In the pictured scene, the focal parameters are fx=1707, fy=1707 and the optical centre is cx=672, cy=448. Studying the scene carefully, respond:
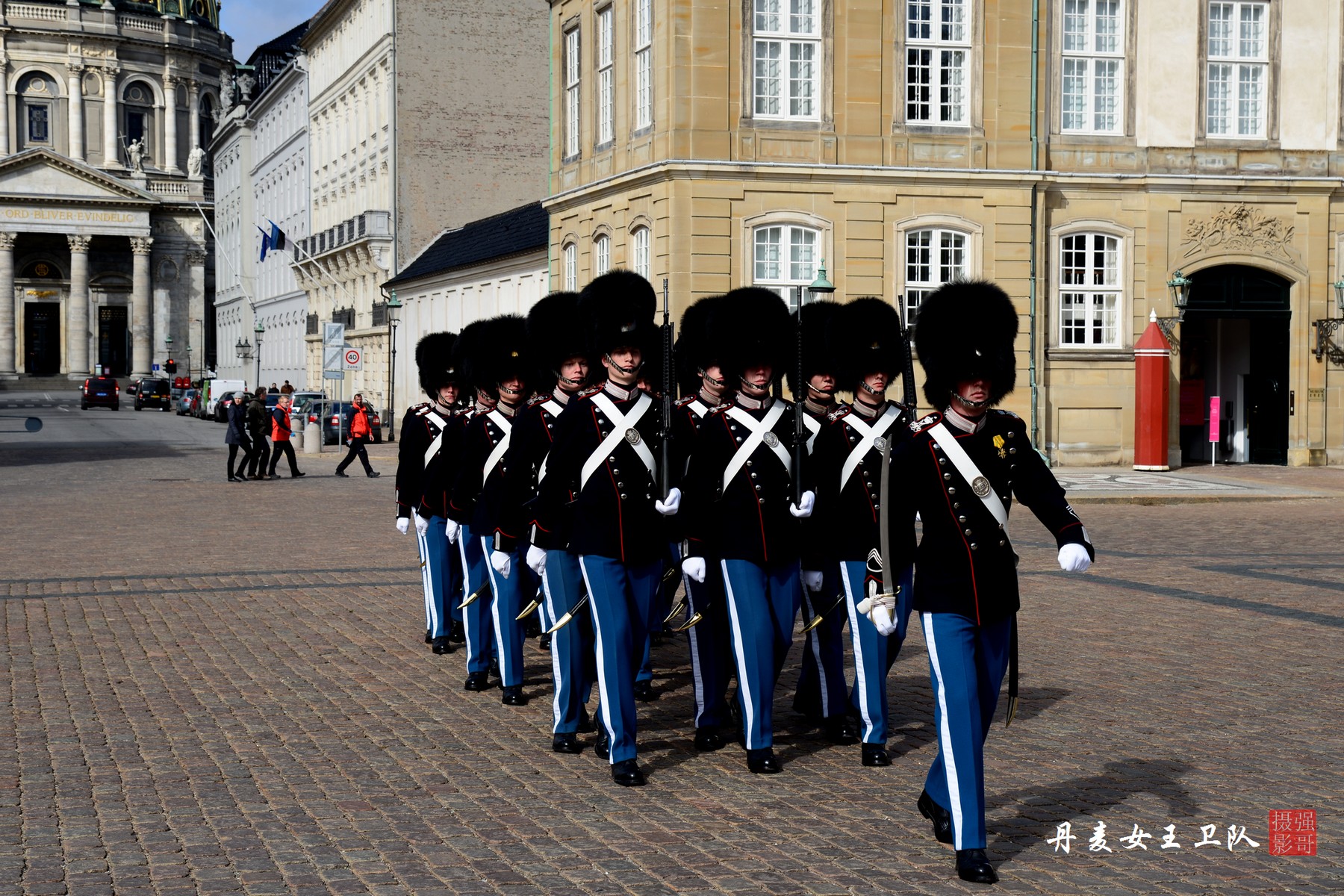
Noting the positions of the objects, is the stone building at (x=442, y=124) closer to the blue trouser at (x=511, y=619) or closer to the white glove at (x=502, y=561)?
the blue trouser at (x=511, y=619)

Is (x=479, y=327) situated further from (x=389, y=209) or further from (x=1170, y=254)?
(x=389, y=209)

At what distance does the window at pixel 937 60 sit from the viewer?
2839cm

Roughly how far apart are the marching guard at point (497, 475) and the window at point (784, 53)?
18701mm

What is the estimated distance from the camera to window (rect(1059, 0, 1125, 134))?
29.0 metres

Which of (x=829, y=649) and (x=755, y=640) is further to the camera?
(x=829, y=649)

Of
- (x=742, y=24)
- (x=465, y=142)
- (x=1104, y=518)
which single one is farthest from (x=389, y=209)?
(x=1104, y=518)

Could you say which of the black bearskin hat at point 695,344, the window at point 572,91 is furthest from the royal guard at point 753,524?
the window at point 572,91

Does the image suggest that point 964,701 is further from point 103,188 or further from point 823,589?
point 103,188

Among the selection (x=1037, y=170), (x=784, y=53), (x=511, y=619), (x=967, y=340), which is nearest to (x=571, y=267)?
(x=784, y=53)

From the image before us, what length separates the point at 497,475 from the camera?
933 centimetres

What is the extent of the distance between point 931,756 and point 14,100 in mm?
118227

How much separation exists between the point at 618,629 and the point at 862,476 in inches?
56.2

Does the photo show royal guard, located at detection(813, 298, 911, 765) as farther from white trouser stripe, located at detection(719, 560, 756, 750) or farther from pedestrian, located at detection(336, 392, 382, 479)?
pedestrian, located at detection(336, 392, 382, 479)

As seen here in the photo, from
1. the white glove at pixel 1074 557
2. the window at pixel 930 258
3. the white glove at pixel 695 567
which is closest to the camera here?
the white glove at pixel 1074 557
